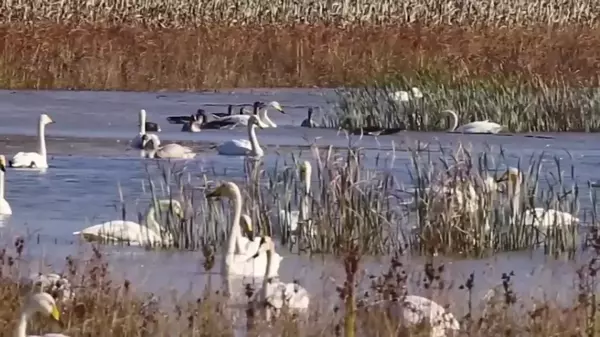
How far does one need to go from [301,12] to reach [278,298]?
2216cm

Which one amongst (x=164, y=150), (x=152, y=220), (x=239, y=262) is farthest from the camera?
(x=164, y=150)

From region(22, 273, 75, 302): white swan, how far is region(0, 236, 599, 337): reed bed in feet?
0.16

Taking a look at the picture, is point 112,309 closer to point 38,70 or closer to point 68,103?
point 68,103

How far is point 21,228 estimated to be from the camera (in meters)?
9.97

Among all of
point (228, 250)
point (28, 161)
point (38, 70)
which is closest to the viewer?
point (228, 250)

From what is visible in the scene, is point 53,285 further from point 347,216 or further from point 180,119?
point 180,119

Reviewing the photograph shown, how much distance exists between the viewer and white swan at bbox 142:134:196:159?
14.8m

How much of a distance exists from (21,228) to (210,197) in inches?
56.2

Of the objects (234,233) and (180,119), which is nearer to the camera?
(234,233)

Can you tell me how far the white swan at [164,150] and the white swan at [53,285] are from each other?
755cm

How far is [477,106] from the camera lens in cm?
1712

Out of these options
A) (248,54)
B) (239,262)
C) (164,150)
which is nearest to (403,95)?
(164,150)

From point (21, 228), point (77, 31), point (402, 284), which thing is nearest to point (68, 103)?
point (77, 31)

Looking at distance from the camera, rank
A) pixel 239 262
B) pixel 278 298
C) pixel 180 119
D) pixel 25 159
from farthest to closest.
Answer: pixel 180 119 → pixel 25 159 → pixel 239 262 → pixel 278 298
